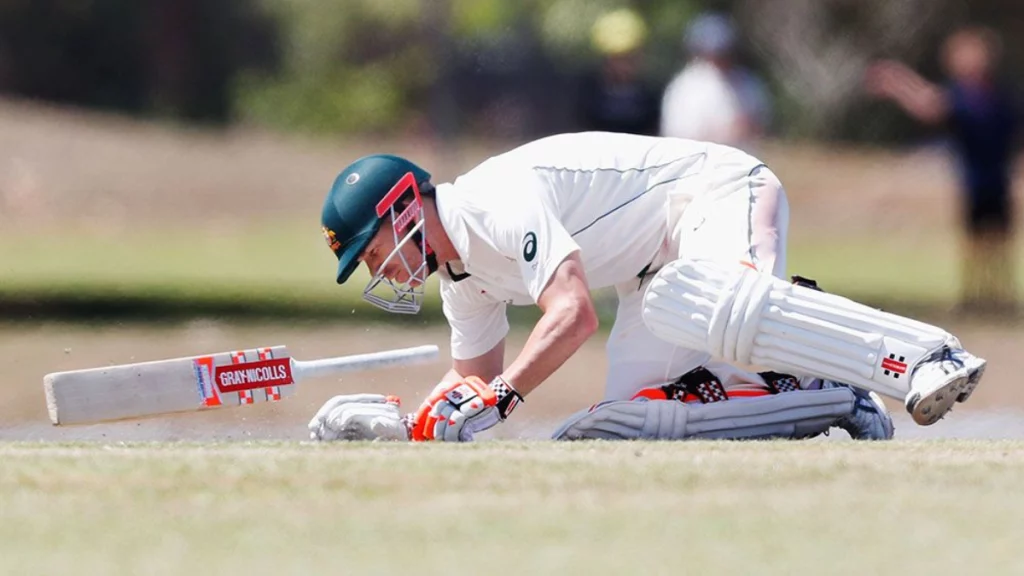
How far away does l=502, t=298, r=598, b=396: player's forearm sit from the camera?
18.0 feet

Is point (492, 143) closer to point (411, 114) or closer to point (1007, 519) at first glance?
point (411, 114)

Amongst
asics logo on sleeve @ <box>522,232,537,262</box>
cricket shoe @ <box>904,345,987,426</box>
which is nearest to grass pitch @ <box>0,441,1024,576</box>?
cricket shoe @ <box>904,345,987,426</box>

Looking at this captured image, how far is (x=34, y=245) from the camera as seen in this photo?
67.6ft

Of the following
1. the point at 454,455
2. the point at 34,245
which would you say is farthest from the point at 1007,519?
the point at 34,245

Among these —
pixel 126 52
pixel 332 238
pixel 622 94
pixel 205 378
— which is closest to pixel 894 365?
pixel 332 238

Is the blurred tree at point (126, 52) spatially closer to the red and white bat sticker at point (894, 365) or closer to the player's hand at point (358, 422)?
the player's hand at point (358, 422)

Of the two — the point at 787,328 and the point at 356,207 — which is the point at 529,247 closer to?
the point at 356,207

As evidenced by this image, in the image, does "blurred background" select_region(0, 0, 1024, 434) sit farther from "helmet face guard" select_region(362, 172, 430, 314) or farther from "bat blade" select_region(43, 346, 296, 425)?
"helmet face guard" select_region(362, 172, 430, 314)

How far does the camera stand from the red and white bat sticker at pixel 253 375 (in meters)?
6.18

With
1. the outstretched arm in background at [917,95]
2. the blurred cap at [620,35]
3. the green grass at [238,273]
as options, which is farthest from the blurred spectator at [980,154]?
the blurred cap at [620,35]

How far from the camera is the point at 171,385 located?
240 inches

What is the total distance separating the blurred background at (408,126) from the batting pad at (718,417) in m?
5.70

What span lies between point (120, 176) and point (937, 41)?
1472cm

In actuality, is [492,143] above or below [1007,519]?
below
